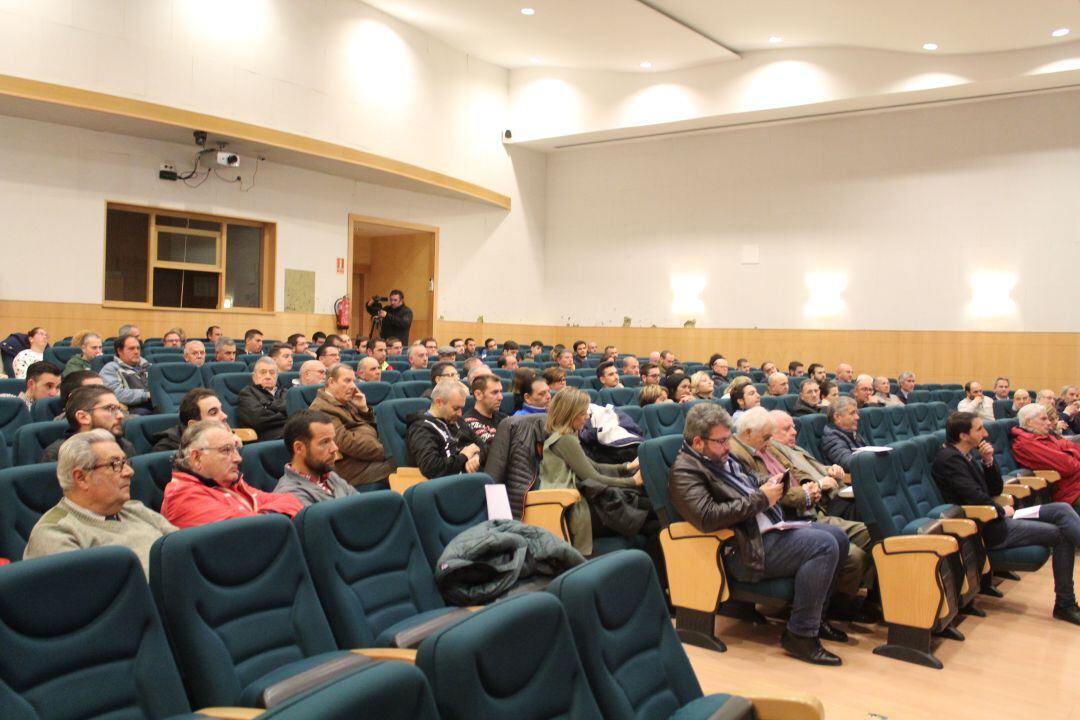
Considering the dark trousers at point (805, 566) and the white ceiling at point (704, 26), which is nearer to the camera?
the dark trousers at point (805, 566)

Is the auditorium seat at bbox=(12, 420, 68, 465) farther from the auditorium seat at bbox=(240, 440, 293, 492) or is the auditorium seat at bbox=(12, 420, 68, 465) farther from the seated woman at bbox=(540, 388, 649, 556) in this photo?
the seated woman at bbox=(540, 388, 649, 556)

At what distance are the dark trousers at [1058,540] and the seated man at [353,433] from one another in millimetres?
3473

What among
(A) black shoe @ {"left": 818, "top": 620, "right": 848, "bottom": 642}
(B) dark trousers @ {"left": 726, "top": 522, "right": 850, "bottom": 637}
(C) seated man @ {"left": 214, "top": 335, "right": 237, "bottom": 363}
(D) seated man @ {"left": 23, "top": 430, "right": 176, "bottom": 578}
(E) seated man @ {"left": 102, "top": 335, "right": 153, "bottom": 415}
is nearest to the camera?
(D) seated man @ {"left": 23, "top": 430, "right": 176, "bottom": 578}

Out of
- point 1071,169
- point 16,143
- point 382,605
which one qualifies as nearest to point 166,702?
point 382,605

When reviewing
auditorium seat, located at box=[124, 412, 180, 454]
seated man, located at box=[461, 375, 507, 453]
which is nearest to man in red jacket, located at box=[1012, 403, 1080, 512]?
seated man, located at box=[461, 375, 507, 453]

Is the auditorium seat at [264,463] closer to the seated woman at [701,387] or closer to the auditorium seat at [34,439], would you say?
the auditorium seat at [34,439]

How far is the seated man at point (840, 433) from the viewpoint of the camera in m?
5.45

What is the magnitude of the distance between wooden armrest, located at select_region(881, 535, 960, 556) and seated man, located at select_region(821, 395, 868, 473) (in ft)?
4.74

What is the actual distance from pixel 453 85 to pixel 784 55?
18.6 feet

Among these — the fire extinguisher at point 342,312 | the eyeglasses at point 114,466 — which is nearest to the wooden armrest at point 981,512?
the eyeglasses at point 114,466

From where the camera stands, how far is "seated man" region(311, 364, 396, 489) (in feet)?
15.7

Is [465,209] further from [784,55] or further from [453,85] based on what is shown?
[784,55]

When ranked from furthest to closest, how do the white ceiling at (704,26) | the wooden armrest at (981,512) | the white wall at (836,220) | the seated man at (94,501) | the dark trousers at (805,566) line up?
the white wall at (836,220) < the white ceiling at (704,26) < the wooden armrest at (981,512) < the dark trousers at (805,566) < the seated man at (94,501)

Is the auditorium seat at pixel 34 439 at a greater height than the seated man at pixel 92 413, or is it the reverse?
the seated man at pixel 92 413
